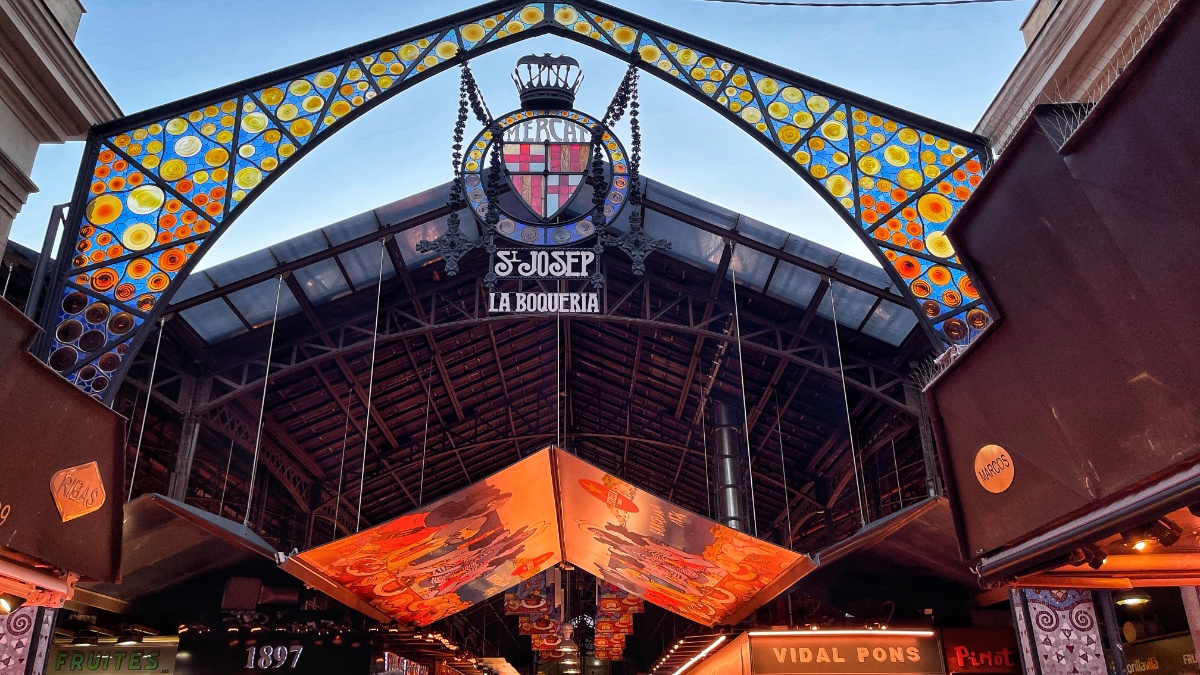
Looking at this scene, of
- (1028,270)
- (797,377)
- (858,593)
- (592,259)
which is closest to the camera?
(1028,270)

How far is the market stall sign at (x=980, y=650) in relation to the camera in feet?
32.6

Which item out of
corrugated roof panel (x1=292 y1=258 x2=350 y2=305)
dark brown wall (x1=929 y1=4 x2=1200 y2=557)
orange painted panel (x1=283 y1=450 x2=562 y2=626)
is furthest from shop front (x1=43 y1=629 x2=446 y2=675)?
dark brown wall (x1=929 y1=4 x2=1200 y2=557)

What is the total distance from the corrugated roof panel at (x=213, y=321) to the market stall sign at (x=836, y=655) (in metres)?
8.60

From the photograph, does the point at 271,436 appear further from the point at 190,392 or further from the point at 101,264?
the point at 101,264

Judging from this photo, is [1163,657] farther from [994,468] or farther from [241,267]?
[241,267]

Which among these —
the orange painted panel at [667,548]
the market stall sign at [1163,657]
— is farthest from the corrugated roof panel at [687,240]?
the market stall sign at [1163,657]

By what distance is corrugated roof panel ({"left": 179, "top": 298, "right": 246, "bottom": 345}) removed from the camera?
479 inches

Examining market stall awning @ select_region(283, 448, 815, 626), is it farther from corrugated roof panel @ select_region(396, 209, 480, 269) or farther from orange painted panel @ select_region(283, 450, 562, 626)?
corrugated roof panel @ select_region(396, 209, 480, 269)

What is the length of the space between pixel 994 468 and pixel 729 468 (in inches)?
481

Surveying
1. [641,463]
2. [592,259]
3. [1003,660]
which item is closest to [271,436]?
[641,463]

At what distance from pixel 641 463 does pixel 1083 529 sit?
61.4 feet

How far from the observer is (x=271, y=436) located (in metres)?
15.8

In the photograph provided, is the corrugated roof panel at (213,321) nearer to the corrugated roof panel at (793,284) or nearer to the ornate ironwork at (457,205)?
the ornate ironwork at (457,205)

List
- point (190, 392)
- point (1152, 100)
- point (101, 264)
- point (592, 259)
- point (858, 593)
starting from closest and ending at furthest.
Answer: point (1152, 100) → point (101, 264) → point (592, 259) → point (858, 593) → point (190, 392)
